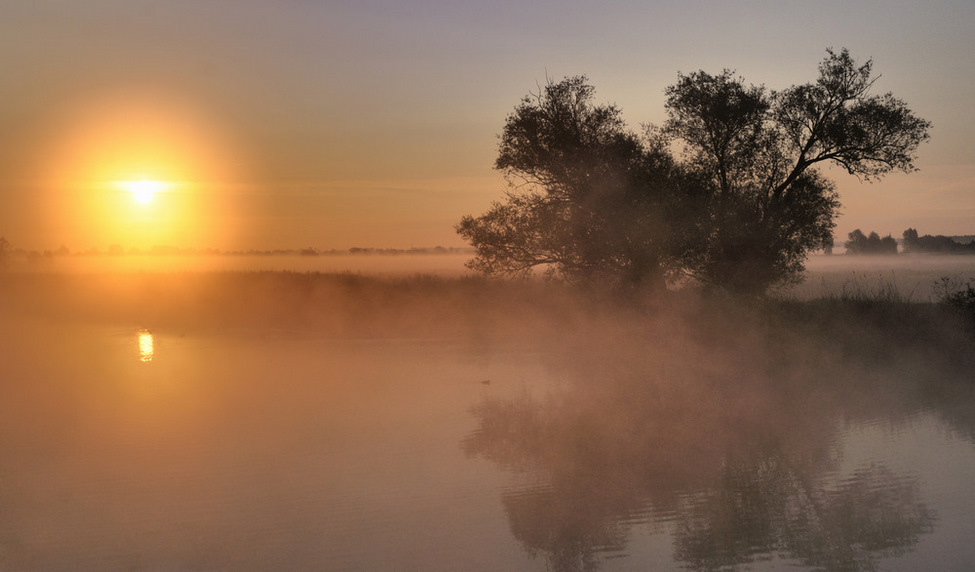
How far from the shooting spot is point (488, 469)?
1320 centimetres

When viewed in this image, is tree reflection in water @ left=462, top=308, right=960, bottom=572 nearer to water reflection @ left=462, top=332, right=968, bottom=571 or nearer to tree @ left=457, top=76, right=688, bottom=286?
water reflection @ left=462, top=332, right=968, bottom=571

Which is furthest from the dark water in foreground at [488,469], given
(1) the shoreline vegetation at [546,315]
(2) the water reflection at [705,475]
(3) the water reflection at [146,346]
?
(3) the water reflection at [146,346]

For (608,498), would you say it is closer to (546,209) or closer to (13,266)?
(546,209)

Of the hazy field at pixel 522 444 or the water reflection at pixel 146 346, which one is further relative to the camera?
the water reflection at pixel 146 346

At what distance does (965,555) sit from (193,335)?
31360 mm

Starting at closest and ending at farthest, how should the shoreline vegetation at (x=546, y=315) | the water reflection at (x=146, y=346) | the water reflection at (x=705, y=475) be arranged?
1. the water reflection at (x=705, y=475)
2. the shoreline vegetation at (x=546, y=315)
3. the water reflection at (x=146, y=346)

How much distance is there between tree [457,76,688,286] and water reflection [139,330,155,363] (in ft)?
43.4

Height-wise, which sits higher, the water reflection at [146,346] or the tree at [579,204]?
the tree at [579,204]

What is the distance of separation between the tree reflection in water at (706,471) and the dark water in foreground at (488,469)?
5 cm

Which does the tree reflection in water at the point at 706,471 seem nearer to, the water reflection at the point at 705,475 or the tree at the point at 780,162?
the water reflection at the point at 705,475

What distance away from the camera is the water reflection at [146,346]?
1088 inches

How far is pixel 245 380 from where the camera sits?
22312mm

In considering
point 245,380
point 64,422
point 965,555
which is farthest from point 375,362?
point 965,555

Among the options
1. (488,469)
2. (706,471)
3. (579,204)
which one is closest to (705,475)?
(706,471)
